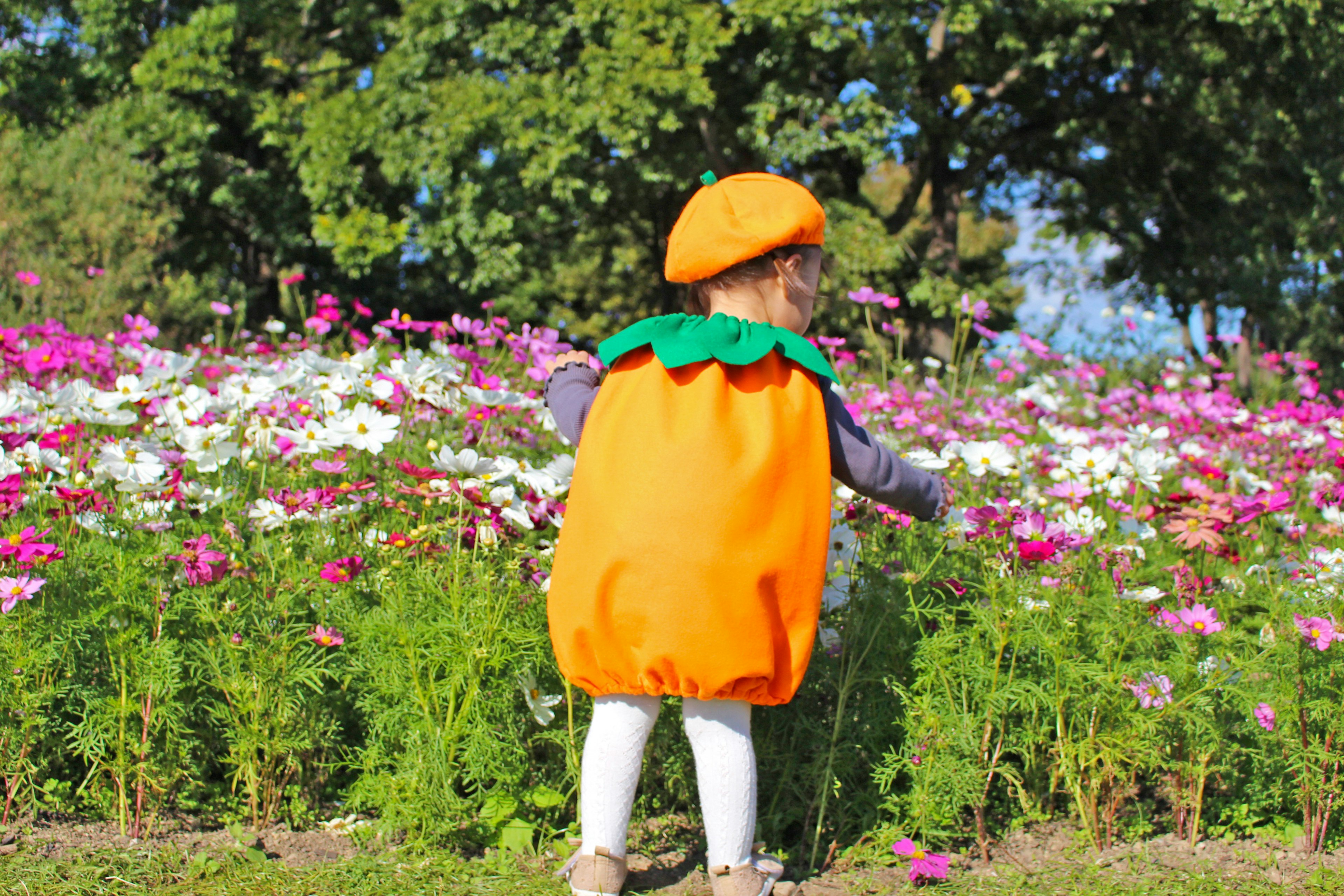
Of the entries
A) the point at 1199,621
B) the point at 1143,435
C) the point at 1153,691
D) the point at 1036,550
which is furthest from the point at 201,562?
the point at 1143,435

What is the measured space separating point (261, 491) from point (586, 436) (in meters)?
1.19

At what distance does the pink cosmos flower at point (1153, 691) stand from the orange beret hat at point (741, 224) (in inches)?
43.6

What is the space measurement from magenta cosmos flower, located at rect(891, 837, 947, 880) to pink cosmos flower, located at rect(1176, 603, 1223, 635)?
71cm

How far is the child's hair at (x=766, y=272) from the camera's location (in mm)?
1878

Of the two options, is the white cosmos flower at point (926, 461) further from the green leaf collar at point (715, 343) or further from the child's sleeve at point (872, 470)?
the green leaf collar at point (715, 343)

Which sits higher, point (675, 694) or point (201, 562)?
point (201, 562)

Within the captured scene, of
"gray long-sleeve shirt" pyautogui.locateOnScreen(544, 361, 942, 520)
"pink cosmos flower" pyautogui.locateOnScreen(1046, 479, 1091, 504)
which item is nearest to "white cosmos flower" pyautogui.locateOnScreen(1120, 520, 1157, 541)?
"pink cosmos flower" pyautogui.locateOnScreen(1046, 479, 1091, 504)

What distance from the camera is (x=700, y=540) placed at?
1.70 meters

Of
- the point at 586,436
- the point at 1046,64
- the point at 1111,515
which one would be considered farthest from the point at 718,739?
the point at 1046,64

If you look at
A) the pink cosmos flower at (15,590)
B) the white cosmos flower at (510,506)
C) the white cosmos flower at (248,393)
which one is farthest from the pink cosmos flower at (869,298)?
the pink cosmos flower at (15,590)

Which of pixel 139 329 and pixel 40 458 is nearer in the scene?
pixel 40 458

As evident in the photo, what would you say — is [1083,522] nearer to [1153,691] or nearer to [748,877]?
[1153,691]

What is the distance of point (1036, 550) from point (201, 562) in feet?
5.37

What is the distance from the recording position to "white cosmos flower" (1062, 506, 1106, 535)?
2.41m
